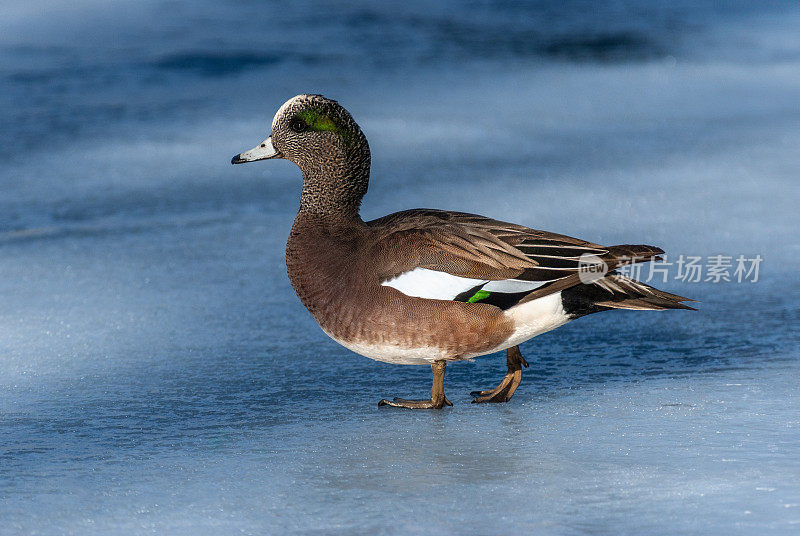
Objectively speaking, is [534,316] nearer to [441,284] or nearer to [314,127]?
[441,284]

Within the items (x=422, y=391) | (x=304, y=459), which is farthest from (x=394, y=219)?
(x=304, y=459)

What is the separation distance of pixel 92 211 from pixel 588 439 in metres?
4.35

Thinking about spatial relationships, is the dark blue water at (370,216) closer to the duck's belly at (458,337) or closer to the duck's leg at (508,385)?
the duck's leg at (508,385)

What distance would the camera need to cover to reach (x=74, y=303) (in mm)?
5207

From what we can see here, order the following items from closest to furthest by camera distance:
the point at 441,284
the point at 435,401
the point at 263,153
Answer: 1. the point at 441,284
2. the point at 435,401
3. the point at 263,153

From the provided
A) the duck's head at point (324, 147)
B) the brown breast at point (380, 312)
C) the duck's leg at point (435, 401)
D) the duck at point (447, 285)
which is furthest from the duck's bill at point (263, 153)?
the duck's leg at point (435, 401)

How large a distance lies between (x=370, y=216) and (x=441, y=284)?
2.44 meters

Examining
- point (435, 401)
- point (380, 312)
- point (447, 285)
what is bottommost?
point (435, 401)


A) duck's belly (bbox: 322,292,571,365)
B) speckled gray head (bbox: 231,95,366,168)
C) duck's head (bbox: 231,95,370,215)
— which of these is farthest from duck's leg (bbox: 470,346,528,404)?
speckled gray head (bbox: 231,95,366,168)

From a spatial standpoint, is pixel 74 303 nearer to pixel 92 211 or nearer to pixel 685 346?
pixel 92 211

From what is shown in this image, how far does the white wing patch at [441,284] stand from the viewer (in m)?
3.76

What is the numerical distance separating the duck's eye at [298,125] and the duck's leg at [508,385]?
1188 millimetres

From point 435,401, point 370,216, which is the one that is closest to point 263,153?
point 435,401

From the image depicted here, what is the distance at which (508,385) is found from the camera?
13.0 feet
